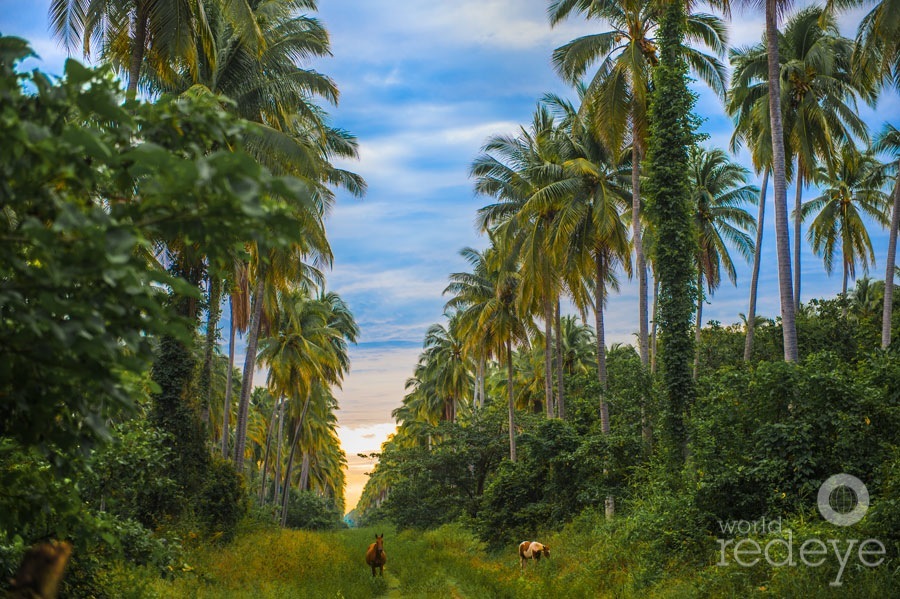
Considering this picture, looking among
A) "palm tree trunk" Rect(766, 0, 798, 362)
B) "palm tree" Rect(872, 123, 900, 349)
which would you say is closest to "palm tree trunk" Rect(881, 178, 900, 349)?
"palm tree" Rect(872, 123, 900, 349)

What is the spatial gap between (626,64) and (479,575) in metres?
15.6

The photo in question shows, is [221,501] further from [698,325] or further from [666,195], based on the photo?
[698,325]

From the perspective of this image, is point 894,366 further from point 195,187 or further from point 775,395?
point 195,187

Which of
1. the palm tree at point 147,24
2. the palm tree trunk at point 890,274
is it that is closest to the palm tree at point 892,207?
the palm tree trunk at point 890,274

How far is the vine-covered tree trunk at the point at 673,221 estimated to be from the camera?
17.1 m

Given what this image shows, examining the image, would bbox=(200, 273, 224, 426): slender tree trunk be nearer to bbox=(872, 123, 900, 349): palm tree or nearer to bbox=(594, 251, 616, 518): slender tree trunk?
bbox=(594, 251, 616, 518): slender tree trunk

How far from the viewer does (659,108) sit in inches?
735

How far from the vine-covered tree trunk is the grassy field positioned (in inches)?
156

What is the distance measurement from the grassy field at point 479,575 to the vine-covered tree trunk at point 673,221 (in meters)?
3.96

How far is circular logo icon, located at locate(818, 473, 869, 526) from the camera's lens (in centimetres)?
1004

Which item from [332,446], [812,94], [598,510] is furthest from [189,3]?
[332,446]

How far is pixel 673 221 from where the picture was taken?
17.9 m

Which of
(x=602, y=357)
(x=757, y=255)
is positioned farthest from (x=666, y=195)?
(x=757, y=255)

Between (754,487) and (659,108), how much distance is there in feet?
35.1
